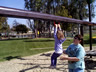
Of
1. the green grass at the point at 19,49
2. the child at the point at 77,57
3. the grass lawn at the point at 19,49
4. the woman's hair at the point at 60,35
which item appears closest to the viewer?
the child at the point at 77,57

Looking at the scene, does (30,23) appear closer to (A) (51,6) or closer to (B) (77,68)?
(A) (51,6)

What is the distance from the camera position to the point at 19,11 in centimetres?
254

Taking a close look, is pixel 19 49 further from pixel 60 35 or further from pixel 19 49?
pixel 60 35

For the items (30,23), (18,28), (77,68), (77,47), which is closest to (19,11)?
(77,47)

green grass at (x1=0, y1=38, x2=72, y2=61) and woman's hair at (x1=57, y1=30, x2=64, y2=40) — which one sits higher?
woman's hair at (x1=57, y1=30, x2=64, y2=40)

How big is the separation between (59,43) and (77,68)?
161cm

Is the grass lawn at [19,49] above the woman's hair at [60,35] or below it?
below

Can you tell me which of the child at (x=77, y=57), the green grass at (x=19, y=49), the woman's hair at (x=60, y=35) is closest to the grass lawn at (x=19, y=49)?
the green grass at (x=19, y=49)

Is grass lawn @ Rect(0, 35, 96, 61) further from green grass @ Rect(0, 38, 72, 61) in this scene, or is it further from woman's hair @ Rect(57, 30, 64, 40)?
woman's hair @ Rect(57, 30, 64, 40)

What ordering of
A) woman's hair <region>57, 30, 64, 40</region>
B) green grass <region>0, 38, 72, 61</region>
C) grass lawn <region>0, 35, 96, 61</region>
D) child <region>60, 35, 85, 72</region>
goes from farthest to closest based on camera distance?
green grass <region>0, 38, 72, 61</region>, grass lawn <region>0, 35, 96, 61</region>, woman's hair <region>57, 30, 64, 40</region>, child <region>60, 35, 85, 72</region>

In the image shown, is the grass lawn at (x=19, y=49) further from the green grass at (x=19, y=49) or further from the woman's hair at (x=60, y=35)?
the woman's hair at (x=60, y=35)

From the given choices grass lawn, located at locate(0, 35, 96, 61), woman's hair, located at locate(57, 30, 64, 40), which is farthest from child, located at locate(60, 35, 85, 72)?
grass lawn, located at locate(0, 35, 96, 61)

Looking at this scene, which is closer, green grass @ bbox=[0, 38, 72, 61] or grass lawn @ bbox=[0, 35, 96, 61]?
grass lawn @ bbox=[0, 35, 96, 61]

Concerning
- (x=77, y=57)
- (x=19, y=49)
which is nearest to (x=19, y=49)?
(x=19, y=49)
